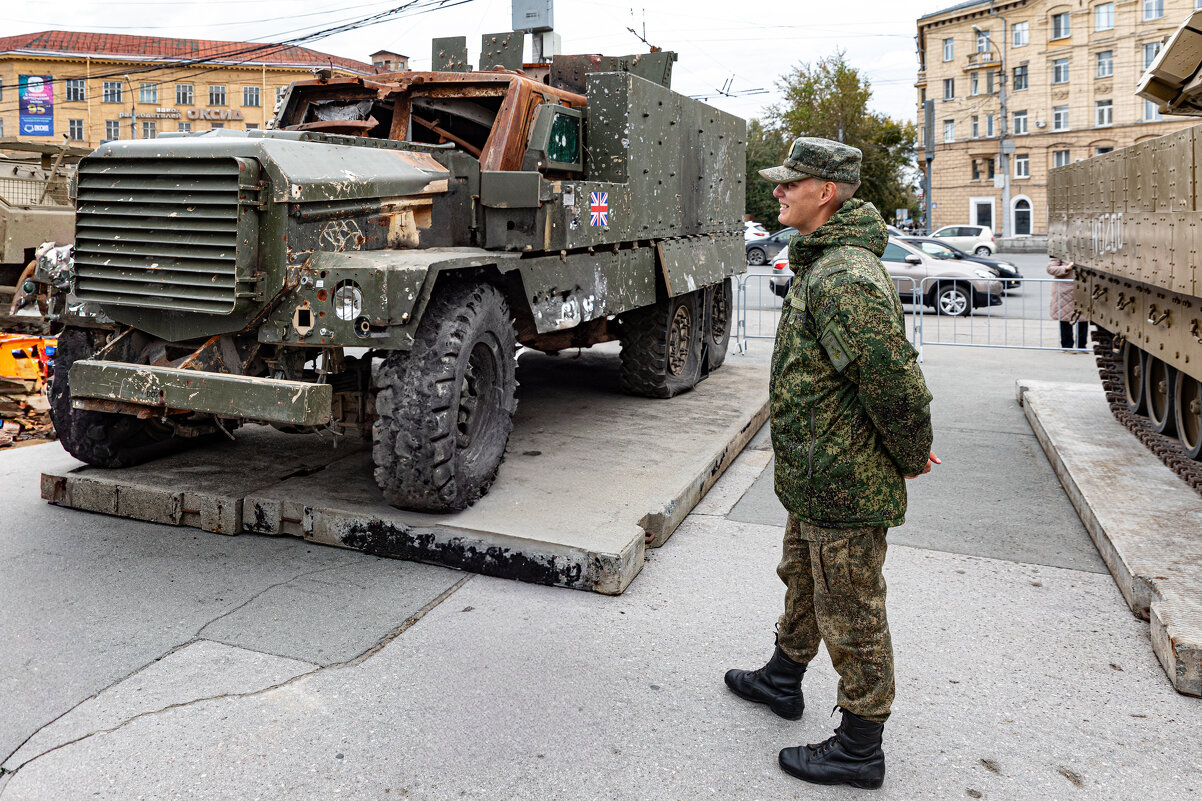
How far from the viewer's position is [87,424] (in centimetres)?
568

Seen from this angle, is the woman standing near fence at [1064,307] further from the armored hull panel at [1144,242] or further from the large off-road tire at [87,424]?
the large off-road tire at [87,424]

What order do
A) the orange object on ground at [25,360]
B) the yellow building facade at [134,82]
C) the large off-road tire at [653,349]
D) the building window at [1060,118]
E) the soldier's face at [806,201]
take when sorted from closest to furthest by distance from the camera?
the soldier's face at [806,201] < the large off-road tire at [653,349] < the orange object on ground at [25,360] < the building window at [1060,118] < the yellow building facade at [134,82]

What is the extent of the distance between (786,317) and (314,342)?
2375 millimetres

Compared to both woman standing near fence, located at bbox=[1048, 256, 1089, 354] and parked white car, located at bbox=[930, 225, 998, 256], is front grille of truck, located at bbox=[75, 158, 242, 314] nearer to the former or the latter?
woman standing near fence, located at bbox=[1048, 256, 1089, 354]

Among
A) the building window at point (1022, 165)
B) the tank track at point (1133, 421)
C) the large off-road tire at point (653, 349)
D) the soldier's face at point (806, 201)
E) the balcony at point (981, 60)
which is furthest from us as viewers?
the balcony at point (981, 60)

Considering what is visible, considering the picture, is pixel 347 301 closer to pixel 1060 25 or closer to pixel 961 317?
pixel 961 317

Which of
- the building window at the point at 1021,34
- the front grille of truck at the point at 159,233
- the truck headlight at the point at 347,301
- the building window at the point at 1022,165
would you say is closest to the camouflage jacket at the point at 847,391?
the truck headlight at the point at 347,301

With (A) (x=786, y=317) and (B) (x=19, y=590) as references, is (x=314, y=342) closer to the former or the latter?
(B) (x=19, y=590)

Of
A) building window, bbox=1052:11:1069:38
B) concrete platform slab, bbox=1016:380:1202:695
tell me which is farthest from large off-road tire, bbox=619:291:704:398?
building window, bbox=1052:11:1069:38

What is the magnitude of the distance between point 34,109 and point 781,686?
208 ft

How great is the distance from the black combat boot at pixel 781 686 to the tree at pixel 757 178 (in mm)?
49168

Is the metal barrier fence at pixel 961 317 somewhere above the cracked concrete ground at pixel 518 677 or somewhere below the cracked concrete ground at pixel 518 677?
above

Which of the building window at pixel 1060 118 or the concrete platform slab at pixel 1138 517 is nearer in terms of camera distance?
the concrete platform slab at pixel 1138 517

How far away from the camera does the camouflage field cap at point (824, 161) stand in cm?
317
